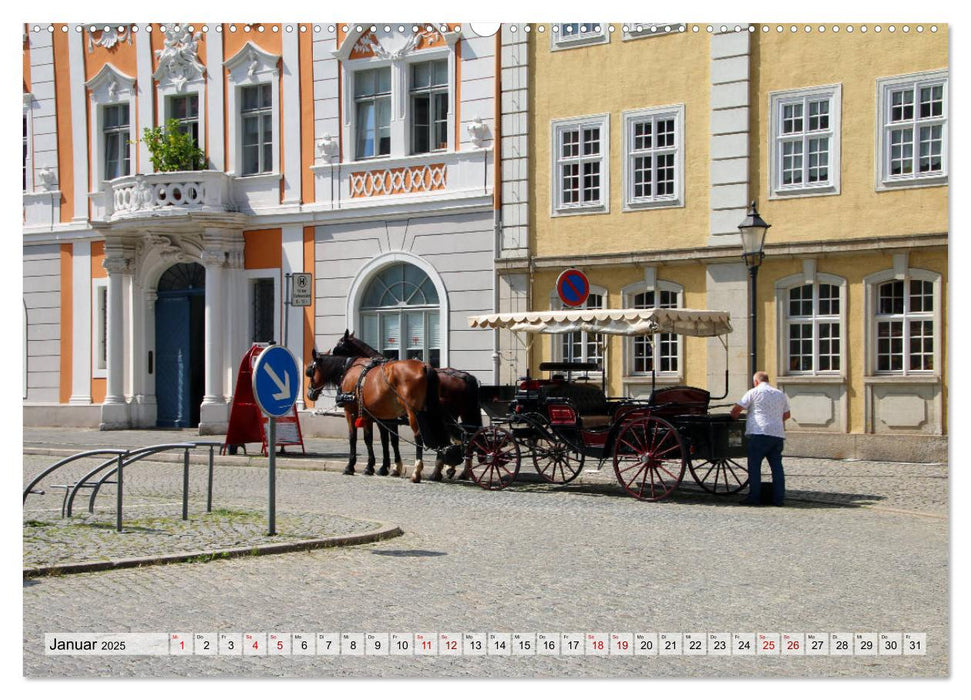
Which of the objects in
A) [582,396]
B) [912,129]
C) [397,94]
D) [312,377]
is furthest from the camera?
[397,94]

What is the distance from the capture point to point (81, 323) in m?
27.6

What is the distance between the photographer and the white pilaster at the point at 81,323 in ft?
86.8

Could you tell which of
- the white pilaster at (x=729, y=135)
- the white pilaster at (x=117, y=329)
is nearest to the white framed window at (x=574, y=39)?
the white pilaster at (x=729, y=135)

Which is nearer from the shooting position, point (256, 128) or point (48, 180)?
point (48, 180)

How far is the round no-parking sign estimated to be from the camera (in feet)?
55.2

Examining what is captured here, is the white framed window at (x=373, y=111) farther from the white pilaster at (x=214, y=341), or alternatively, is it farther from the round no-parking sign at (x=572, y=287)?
the round no-parking sign at (x=572, y=287)

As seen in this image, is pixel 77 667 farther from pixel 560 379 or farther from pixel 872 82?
pixel 872 82

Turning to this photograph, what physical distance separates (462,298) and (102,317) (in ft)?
31.1

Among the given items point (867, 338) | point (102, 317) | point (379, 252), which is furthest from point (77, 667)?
point (102, 317)

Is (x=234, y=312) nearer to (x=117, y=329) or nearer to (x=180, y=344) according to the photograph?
(x=180, y=344)

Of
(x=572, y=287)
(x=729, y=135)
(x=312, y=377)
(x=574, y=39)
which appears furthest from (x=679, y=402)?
(x=574, y=39)

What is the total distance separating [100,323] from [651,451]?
707 inches

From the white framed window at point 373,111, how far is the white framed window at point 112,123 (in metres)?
4.76

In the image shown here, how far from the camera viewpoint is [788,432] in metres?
20.6
